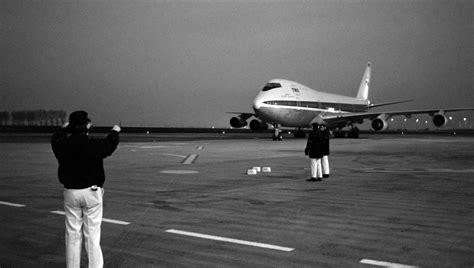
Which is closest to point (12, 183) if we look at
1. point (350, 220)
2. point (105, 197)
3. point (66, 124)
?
point (105, 197)

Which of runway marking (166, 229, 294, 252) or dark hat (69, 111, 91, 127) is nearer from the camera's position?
dark hat (69, 111, 91, 127)

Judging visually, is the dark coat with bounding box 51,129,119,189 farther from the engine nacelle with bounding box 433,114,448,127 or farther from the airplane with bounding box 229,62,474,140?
the engine nacelle with bounding box 433,114,448,127

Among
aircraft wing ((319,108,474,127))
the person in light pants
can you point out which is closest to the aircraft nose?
aircraft wing ((319,108,474,127))

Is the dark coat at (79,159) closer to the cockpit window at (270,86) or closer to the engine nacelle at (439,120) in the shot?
the cockpit window at (270,86)

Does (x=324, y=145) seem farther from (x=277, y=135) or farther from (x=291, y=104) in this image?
(x=291, y=104)

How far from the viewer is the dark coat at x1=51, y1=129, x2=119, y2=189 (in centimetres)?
490

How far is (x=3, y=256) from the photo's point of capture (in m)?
5.79

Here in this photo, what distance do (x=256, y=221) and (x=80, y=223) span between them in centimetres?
360

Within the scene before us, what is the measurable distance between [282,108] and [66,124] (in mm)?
40059

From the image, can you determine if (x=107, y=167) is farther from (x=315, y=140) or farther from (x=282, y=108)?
(x=282, y=108)

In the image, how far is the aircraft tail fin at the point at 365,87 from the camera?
65938 millimetres

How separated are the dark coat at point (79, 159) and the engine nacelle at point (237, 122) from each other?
48.7 meters

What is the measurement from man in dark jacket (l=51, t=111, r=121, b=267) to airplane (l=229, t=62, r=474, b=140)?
38752 mm

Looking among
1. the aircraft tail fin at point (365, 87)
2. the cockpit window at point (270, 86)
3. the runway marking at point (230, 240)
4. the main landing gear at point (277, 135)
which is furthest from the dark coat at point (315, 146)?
the aircraft tail fin at point (365, 87)
